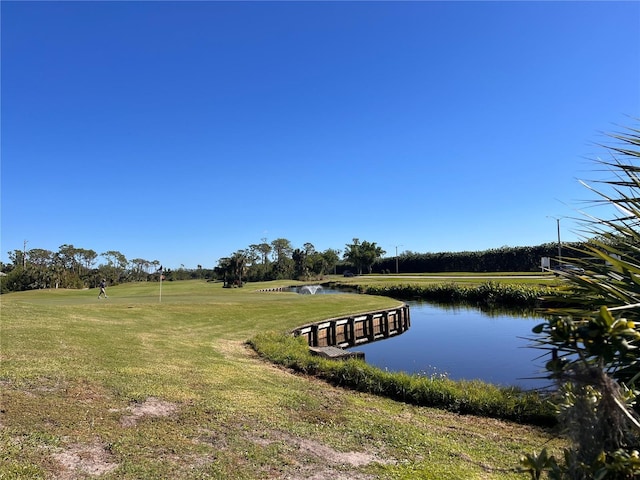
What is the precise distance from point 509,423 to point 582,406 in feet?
20.7

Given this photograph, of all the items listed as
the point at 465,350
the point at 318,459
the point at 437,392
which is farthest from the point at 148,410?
the point at 465,350

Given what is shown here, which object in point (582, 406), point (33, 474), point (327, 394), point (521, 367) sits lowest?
point (521, 367)

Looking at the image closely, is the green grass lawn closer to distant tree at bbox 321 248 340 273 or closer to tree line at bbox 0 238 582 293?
tree line at bbox 0 238 582 293

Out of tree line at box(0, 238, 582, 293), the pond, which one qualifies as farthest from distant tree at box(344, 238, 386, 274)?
the pond

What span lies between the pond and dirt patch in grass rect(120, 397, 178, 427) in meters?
6.31

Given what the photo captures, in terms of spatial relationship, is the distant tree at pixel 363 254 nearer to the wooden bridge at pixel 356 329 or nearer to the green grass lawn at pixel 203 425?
the wooden bridge at pixel 356 329

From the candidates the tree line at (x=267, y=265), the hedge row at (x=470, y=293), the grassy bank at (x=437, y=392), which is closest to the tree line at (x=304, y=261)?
the tree line at (x=267, y=265)

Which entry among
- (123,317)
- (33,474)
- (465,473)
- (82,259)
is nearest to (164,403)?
(33,474)

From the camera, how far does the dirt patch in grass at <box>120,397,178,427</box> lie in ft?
16.3

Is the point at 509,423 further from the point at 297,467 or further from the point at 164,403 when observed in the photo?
the point at 164,403

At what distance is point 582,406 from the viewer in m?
1.51

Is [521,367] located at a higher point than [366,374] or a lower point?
lower

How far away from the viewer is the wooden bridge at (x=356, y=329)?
16.7 m

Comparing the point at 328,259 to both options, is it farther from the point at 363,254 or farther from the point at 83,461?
the point at 83,461
